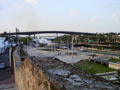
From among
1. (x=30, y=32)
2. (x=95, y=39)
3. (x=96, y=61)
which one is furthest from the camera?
(x=30, y=32)

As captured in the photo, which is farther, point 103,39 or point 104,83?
point 103,39

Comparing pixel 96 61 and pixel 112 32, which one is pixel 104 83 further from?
pixel 112 32

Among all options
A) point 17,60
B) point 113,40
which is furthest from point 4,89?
point 113,40

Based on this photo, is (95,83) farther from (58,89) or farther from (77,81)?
(58,89)

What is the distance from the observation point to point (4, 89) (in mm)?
9727

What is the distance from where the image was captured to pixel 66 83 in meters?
1.85

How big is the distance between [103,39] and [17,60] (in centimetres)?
6412

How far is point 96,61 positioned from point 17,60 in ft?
45.7

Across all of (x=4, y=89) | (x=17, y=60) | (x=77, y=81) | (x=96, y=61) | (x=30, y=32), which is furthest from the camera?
(x=30, y=32)

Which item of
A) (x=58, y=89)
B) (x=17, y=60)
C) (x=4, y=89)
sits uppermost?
(x=58, y=89)

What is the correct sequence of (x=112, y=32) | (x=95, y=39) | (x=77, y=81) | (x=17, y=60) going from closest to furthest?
(x=77, y=81)
(x=17, y=60)
(x=95, y=39)
(x=112, y=32)

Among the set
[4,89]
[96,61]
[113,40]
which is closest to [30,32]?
[113,40]

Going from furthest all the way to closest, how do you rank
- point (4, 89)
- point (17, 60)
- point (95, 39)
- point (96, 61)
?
point (95, 39)
point (96, 61)
point (4, 89)
point (17, 60)

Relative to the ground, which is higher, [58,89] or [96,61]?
[58,89]
